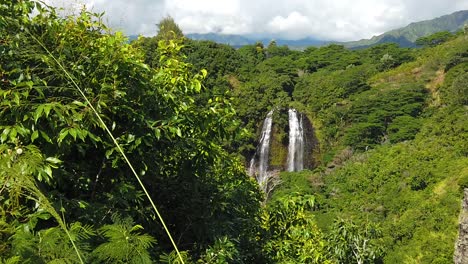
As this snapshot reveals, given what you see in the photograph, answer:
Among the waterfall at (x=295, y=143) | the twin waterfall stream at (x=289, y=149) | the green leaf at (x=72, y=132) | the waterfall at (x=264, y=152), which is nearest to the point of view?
the green leaf at (x=72, y=132)

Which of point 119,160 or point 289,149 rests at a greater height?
point 119,160

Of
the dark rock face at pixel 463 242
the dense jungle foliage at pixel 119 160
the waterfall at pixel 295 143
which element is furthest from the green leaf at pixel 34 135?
the waterfall at pixel 295 143

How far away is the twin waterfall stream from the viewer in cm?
2995

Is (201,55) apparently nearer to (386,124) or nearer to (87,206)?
(386,124)

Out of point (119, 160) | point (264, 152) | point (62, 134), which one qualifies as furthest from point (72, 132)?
point (264, 152)

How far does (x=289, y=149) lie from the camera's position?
30391mm

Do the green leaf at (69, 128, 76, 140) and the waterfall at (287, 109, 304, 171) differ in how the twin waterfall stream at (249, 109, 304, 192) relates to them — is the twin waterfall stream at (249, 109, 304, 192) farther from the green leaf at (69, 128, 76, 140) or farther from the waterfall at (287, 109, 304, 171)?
the green leaf at (69, 128, 76, 140)

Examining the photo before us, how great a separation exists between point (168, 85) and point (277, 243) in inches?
69.5

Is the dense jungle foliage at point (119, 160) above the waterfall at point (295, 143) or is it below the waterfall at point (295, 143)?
above

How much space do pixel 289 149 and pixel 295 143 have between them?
28.0 inches

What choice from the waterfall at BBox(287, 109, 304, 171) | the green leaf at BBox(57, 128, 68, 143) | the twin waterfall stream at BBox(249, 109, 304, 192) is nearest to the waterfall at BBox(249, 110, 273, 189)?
the twin waterfall stream at BBox(249, 109, 304, 192)

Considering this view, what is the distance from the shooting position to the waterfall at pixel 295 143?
30.1 meters

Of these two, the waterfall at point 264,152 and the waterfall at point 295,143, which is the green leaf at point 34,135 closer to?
the waterfall at point 264,152

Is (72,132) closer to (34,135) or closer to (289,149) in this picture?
(34,135)
